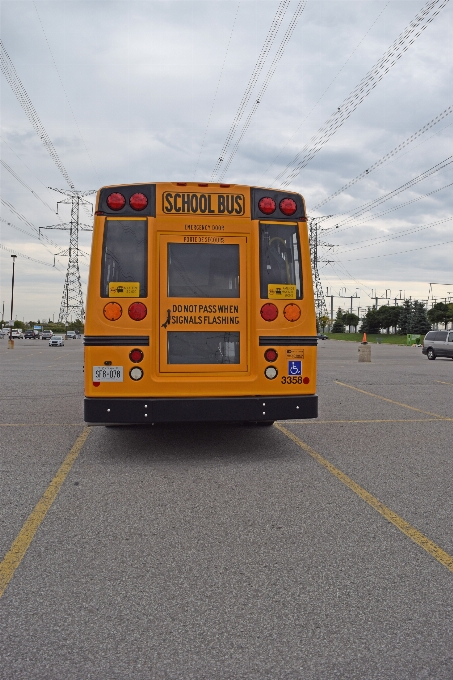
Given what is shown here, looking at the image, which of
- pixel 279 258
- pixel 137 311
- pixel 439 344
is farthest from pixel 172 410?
pixel 439 344

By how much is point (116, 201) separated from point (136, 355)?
1.69m

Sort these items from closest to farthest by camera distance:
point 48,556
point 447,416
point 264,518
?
1. point 48,556
2. point 264,518
3. point 447,416

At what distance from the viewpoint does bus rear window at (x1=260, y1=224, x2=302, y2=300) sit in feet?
24.0

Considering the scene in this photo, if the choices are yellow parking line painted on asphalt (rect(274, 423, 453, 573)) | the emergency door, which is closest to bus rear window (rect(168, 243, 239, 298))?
the emergency door

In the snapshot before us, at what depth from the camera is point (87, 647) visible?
298cm

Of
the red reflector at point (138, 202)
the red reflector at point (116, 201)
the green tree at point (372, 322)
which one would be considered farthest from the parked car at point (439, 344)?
the green tree at point (372, 322)

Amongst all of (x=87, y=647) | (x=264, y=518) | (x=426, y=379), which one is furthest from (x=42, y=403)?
(x=426, y=379)

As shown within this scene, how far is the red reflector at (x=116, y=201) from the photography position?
7.14 metres

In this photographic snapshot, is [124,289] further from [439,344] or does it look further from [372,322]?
[372,322]

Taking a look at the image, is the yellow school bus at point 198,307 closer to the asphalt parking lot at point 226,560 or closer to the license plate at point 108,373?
the license plate at point 108,373

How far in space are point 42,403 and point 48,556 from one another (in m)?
8.53

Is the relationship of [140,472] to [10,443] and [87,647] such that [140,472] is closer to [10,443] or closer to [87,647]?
[10,443]

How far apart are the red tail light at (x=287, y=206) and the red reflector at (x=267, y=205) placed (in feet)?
0.34

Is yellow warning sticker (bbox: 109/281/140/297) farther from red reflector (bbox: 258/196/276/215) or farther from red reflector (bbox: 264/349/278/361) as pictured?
red reflector (bbox: 258/196/276/215)
